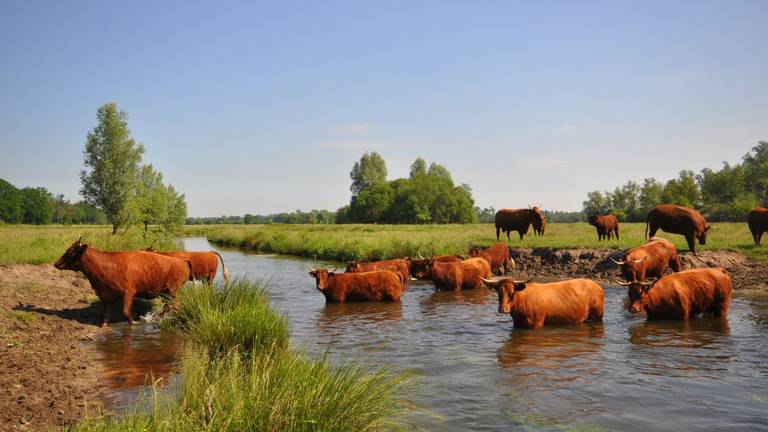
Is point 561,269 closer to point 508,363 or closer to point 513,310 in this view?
point 513,310

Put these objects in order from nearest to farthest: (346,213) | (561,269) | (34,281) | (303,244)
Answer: (34,281), (561,269), (303,244), (346,213)

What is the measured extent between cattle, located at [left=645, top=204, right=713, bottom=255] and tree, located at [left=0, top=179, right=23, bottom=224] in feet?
467

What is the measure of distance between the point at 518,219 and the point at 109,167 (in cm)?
3287

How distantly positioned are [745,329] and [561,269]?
9.74 m

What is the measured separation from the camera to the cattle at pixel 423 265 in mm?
18266

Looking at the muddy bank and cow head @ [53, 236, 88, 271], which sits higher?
cow head @ [53, 236, 88, 271]

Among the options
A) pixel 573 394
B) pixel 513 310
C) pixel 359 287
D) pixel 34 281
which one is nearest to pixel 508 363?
pixel 573 394

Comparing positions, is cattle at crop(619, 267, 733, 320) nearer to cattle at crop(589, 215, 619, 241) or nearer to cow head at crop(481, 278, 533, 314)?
cow head at crop(481, 278, 533, 314)

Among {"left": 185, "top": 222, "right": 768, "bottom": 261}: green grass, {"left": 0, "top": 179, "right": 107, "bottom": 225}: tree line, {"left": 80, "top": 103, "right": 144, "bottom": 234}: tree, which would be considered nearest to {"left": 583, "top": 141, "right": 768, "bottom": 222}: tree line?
{"left": 185, "top": 222, "right": 768, "bottom": 261}: green grass

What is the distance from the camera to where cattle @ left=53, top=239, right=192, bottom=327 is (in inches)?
439

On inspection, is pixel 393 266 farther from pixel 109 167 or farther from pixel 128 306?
pixel 109 167

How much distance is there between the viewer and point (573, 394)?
695 cm

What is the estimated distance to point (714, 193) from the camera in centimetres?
7681

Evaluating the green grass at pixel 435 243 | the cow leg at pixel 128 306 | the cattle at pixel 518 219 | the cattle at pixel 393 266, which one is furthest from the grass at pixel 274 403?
the cattle at pixel 518 219
